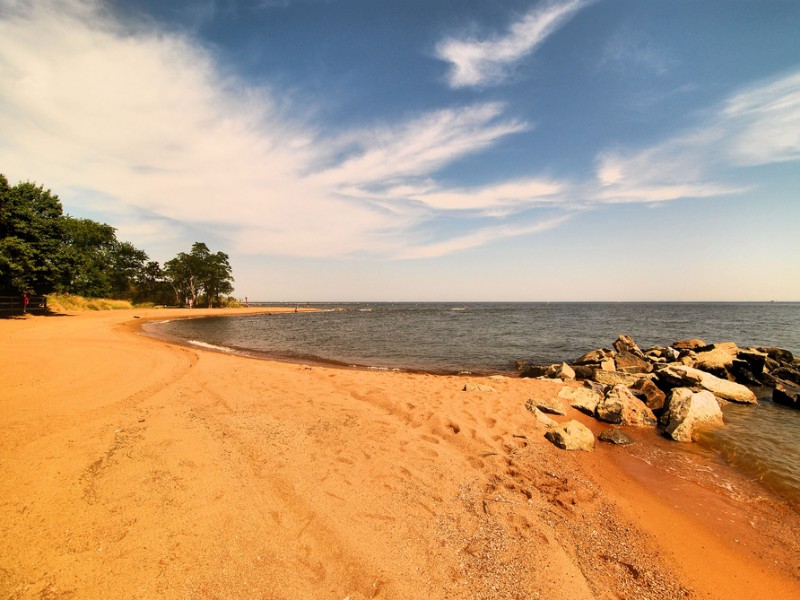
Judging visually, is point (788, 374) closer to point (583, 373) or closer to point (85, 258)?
point (583, 373)

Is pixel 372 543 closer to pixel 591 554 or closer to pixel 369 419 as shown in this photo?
pixel 591 554

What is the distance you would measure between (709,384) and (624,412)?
5843mm

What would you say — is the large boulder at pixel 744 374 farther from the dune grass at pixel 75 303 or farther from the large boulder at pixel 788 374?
the dune grass at pixel 75 303

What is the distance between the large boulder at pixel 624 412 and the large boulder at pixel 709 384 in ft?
12.4

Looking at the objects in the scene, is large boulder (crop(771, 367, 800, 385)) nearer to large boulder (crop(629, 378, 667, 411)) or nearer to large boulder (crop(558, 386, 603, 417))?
large boulder (crop(629, 378, 667, 411))

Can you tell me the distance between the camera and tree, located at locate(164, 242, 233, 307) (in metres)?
66.2

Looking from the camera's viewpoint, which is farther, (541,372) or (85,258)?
(85,258)

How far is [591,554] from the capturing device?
413cm

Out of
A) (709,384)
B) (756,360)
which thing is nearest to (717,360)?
(756,360)

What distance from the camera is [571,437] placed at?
24.3ft

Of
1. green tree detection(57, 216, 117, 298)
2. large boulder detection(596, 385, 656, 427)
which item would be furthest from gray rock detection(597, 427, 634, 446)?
green tree detection(57, 216, 117, 298)

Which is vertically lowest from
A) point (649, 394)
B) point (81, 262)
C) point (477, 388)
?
point (649, 394)

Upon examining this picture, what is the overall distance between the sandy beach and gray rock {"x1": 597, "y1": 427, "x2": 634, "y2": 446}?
19.6 inches

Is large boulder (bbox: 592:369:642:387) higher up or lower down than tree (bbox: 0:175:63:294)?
lower down
